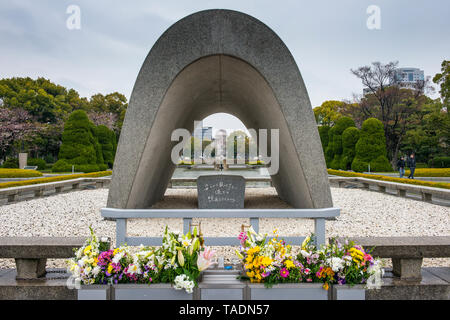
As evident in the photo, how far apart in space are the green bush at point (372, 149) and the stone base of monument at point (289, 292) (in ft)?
66.4

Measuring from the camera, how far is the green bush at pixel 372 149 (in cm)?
2092

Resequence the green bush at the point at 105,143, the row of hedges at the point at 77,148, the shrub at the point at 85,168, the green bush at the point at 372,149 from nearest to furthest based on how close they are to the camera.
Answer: the green bush at the point at 372,149, the shrub at the point at 85,168, the row of hedges at the point at 77,148, the green bush at the point at 105,143

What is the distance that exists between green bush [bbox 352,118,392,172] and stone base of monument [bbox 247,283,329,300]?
20229 mm

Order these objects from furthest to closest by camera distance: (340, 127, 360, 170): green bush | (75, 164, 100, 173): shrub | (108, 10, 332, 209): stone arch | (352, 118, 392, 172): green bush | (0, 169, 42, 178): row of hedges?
(340, 127, 360, 170): green bush, (75, 164, 100, 173): shrub, (352, 118, 392, 172): green bush, (0, 169, 42, 178): row of hedges, (108, 10, 332, 209): stone arch

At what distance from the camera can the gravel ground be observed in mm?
6273

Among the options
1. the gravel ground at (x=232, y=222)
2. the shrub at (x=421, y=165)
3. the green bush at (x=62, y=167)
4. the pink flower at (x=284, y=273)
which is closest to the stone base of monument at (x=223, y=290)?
the pink flower at (x=284, y=273)

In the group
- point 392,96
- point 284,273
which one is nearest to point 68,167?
point 284,273

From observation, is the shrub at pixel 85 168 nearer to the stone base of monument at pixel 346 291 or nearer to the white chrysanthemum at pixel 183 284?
the white chrysanthemum at pixel 183 284

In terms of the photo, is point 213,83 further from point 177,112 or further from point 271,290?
point 271,290

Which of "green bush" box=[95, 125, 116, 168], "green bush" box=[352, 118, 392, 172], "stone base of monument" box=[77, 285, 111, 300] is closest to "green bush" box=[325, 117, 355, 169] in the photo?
"green bush" box=[352, 118, 392, 172]

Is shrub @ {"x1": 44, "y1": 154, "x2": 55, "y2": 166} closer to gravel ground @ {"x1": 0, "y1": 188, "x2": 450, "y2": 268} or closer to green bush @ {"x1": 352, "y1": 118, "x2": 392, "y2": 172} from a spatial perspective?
gravel ground @ {"x1": 0, "y1": 188, "x2": 450, "y2": 268}

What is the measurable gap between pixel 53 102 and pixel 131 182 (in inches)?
1344
